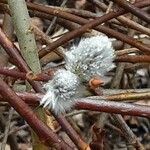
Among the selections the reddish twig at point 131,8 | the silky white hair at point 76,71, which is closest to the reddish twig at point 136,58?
the reddish twig at point 131,8

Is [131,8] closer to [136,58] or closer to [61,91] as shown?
[136,58]

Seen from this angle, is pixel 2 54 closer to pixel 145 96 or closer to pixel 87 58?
pixel 145 96

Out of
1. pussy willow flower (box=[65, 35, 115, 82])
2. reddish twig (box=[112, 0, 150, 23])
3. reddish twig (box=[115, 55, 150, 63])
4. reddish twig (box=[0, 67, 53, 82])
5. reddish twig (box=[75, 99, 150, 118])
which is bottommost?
reddish twig (box=[115, 55, 150, 63])

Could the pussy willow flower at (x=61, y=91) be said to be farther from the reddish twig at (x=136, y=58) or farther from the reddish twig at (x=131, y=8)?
the reddish twig at (x=131, y=8)

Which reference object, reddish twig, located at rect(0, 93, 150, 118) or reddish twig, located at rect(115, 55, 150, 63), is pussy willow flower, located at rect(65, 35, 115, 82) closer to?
reddish twig, located at rect(0, 93, 150, 118)

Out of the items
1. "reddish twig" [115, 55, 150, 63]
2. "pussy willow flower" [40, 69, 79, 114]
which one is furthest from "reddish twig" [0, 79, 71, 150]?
"reddish twig" [115, 55, 150, 63]

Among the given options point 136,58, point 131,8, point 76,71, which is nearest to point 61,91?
point 76,71
